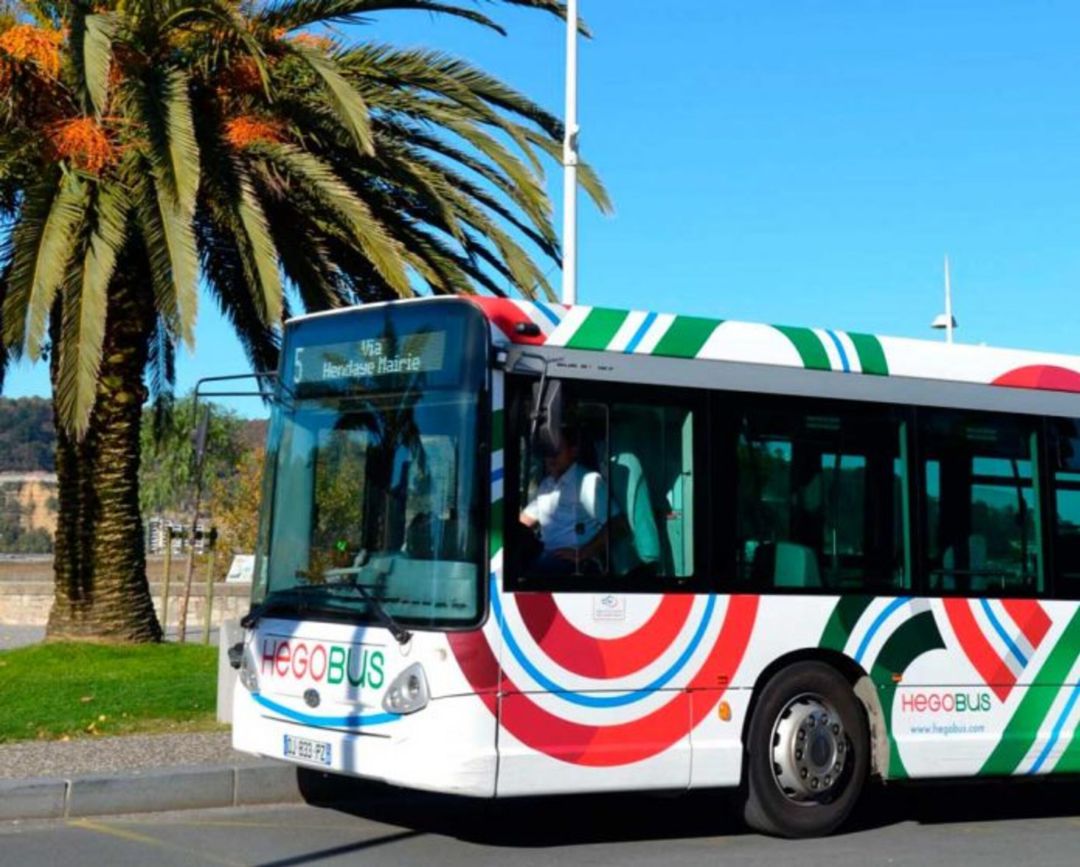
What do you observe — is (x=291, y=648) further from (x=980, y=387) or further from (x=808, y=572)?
(x=980, y=387)

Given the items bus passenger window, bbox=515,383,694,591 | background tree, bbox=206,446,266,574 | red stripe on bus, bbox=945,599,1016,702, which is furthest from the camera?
background tree, bbox=206,446,266,574

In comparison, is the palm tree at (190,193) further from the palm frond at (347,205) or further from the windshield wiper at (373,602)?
the windshield wiper at (373,602)

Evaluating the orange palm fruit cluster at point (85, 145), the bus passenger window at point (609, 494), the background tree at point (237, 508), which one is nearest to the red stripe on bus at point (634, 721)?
the bus passenger window at point (609, 494)

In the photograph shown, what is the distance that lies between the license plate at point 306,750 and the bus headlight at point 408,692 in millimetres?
571

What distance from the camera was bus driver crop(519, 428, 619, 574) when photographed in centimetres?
883

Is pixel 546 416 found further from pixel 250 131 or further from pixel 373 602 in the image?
pixel 250 131

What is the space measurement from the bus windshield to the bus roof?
15.4 inches

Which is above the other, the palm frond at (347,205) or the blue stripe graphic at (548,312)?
the palm frond at (347,205)

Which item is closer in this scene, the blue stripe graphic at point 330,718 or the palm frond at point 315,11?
the blue stripe graphic at point 330,718

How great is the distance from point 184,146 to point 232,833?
22.5 ft

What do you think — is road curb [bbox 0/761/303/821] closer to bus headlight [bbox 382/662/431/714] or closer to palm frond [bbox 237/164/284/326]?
bus headlight [bbox 382/662/431/714]

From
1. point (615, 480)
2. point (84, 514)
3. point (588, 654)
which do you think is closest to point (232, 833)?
point (588, 654)

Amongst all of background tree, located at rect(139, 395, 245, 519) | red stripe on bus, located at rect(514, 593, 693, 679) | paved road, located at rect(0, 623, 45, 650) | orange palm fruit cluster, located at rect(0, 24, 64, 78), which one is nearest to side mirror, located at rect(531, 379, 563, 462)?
red stripe on bus, located at rect(514, 593, 693, 679)

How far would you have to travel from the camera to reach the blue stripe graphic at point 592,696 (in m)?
8.58
